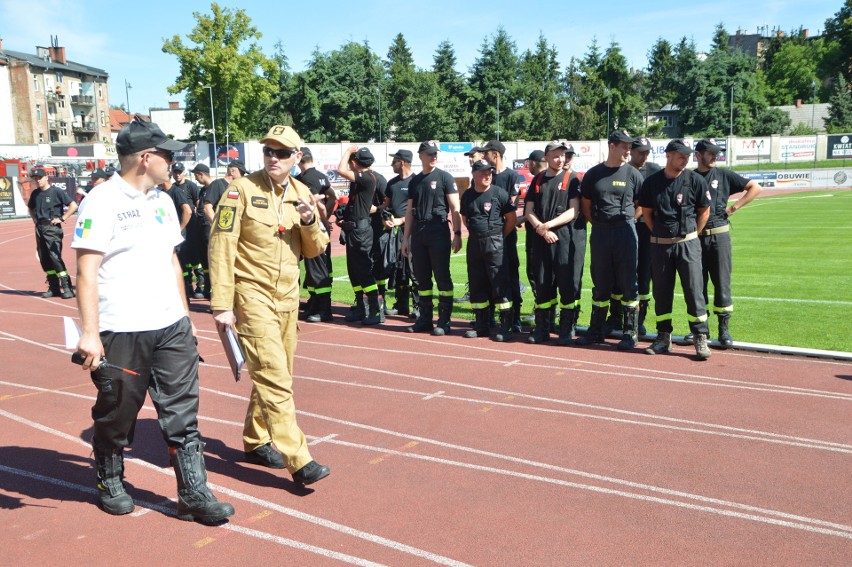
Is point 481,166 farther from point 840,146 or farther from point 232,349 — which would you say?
point 840,146

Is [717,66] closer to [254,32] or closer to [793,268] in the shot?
[254,32]

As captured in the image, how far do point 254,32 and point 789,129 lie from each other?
55892 mm

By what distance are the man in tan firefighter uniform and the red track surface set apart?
0.52 m

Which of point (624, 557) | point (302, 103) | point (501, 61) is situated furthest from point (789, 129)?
point (624, 557)

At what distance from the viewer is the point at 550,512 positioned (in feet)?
14.9

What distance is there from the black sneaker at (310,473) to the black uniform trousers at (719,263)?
5522mm

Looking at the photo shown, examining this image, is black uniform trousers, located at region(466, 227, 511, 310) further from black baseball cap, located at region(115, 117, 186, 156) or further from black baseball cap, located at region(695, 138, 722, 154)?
black baseball cap, located at region(115, 117, 186, 156)

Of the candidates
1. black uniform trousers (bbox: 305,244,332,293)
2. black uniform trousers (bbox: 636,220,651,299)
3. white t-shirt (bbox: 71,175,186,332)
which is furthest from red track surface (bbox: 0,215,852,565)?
black uniform trousers (bbox: 305,244,332,293)

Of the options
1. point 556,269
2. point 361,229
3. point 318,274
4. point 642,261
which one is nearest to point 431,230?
point 361,229

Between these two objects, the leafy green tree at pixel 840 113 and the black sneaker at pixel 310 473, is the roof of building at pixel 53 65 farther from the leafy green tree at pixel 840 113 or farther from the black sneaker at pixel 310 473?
the black sneaker at pixel 310 473

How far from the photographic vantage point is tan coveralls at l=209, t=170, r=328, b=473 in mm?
4824

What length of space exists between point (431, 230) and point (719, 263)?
3.47 m

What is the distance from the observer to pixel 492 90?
81688mm

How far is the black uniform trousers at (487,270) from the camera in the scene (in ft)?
31.2
